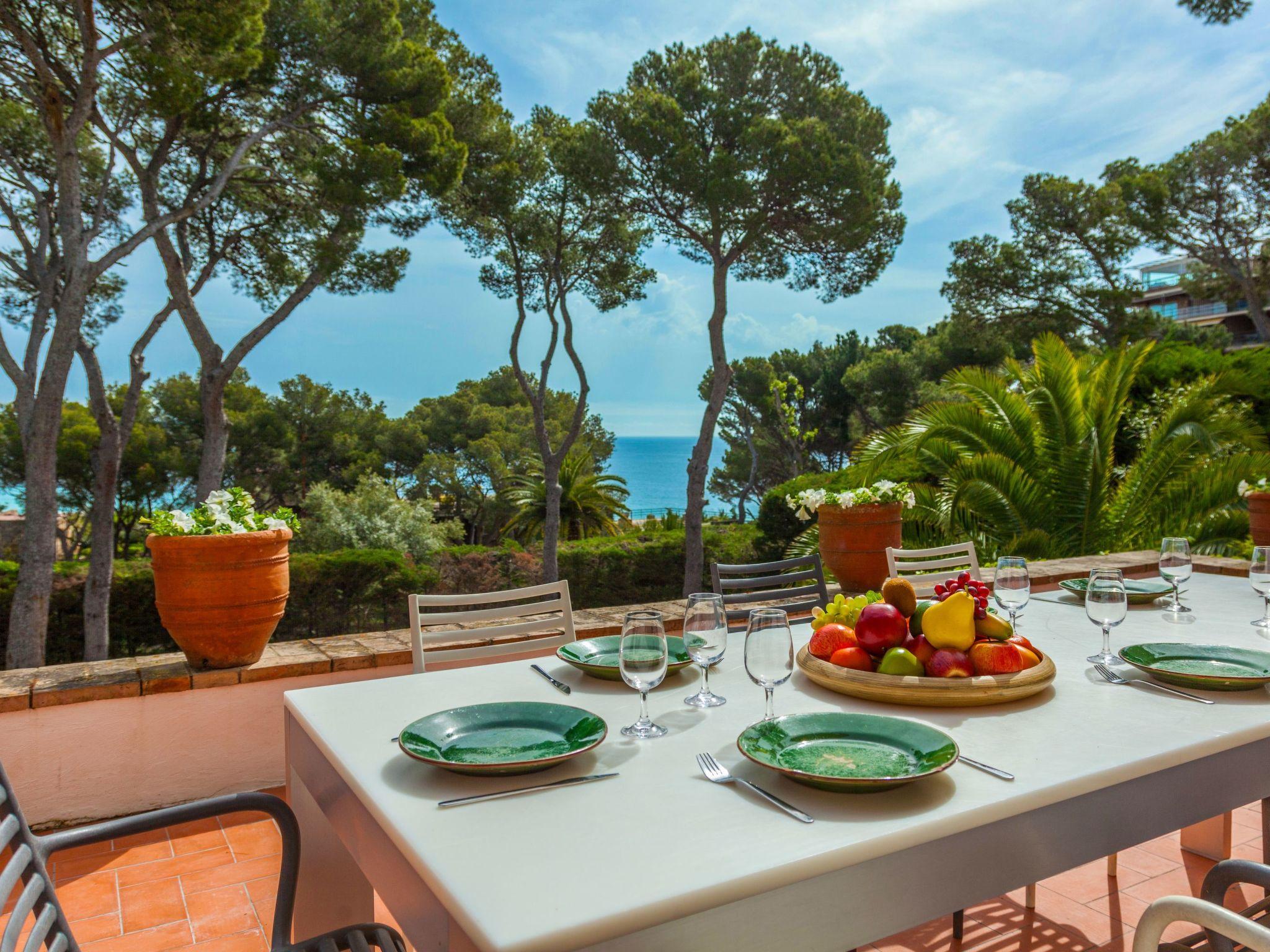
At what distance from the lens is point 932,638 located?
143cm

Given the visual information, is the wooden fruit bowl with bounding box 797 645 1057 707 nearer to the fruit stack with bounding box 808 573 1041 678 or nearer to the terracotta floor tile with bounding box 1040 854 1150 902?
the fruit stack with bounding box 808 573 1041 678

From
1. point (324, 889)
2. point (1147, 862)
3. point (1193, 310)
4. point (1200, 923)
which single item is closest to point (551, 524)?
point (1147, 862)

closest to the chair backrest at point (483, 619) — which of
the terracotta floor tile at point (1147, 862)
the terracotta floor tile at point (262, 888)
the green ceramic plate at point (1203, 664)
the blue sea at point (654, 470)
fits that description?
the terracotta floor tile at point (262, 888)

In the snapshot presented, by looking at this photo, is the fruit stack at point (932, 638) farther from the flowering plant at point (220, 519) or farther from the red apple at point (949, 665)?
the flowering plant at point (220, 519)

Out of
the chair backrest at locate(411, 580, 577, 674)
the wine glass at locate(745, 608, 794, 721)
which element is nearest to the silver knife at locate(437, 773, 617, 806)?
the wine glass at locate(745, 608, 794, 721)

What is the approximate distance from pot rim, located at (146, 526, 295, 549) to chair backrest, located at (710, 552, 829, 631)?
1.39 metres

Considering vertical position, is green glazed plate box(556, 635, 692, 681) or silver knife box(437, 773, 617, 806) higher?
green glazed plate box(556, 635, 692, 681)

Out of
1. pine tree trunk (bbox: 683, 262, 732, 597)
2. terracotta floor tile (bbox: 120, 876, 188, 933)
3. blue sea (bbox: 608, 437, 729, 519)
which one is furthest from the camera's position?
blue sea (bbox: 608, 437, 729, 519)

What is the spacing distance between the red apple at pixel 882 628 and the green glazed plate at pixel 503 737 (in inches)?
20.3

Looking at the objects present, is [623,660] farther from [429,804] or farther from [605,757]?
[429,804]

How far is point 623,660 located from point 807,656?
523 mm

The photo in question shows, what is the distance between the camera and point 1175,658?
1575 millimetres

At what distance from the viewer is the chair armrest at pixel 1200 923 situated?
26.5 inches

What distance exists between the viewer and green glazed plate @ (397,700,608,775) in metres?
1.07
